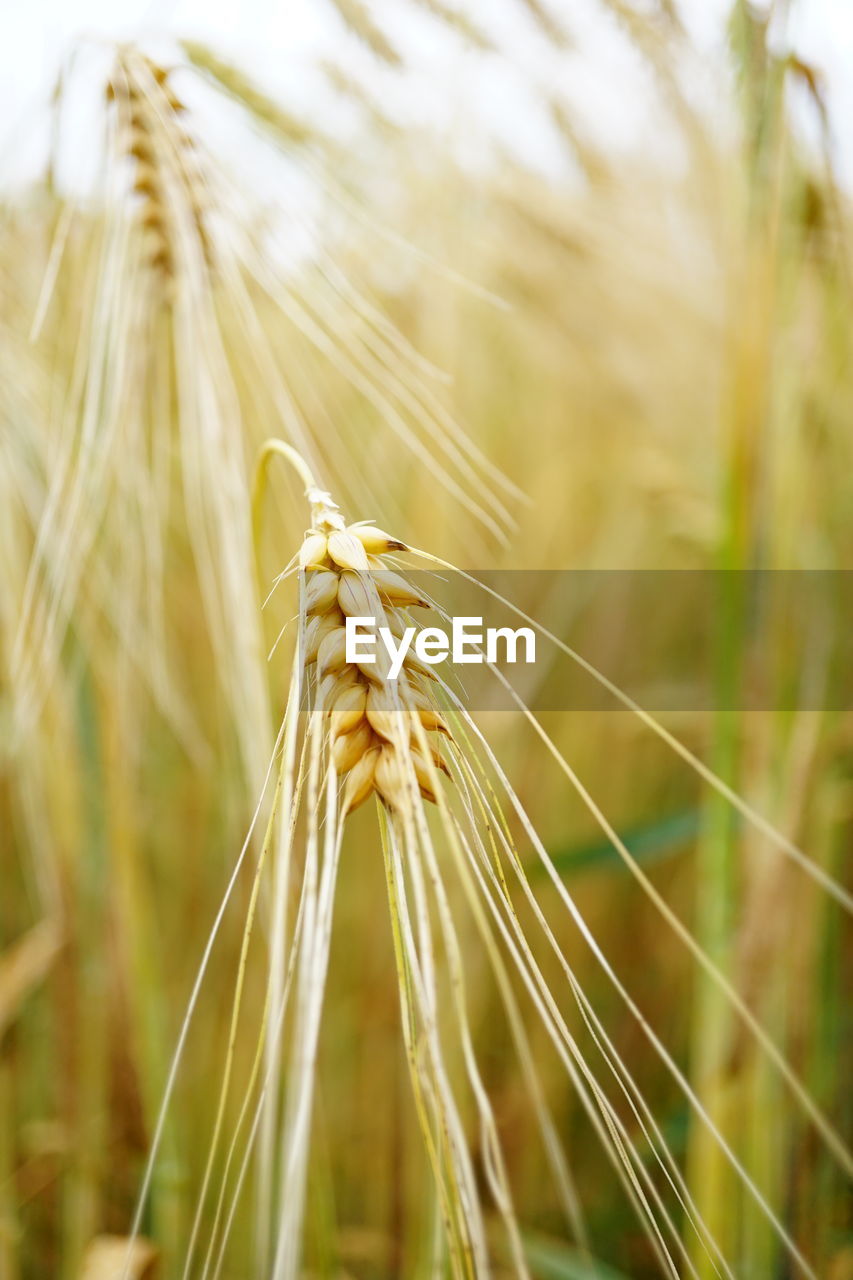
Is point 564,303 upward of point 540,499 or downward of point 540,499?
upward

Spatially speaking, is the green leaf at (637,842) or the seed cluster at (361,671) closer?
the seed cluster at (361,671)

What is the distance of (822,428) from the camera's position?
24.1 inches

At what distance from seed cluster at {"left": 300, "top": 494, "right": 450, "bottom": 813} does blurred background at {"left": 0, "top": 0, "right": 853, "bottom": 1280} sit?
8 centimetres

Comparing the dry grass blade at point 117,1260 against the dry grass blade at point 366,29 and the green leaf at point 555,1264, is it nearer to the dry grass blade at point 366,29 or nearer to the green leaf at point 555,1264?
the green leaf at point 555,1264

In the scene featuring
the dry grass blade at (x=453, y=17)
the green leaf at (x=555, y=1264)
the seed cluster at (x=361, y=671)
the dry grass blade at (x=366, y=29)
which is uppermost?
the dry grass blade at (x=453, y=17)

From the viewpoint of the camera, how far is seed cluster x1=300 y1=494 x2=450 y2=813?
26 cm

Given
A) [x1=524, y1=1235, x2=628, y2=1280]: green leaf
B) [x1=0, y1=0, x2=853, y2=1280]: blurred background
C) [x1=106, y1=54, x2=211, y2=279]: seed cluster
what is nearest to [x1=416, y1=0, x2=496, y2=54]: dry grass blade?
[x1=0, y1=0, x2=853, y2=1280]: blurred background

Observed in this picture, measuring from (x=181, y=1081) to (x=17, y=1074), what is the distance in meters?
0.22

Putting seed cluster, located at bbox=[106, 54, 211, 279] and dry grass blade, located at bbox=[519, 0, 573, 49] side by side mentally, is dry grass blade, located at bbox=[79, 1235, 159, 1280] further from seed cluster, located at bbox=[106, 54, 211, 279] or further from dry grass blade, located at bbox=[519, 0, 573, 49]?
dry grass blade, located at bbox=[519, 0, 573, 49]

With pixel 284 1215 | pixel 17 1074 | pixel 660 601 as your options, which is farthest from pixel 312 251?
pixel 660 601

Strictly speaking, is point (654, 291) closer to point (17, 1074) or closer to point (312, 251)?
point (312, 251)

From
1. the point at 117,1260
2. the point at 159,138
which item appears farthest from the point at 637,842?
the point at 159,138

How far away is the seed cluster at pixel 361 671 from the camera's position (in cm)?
26

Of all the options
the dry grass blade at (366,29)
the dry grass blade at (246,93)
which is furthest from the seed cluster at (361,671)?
the dry grass blade at (366,29)
